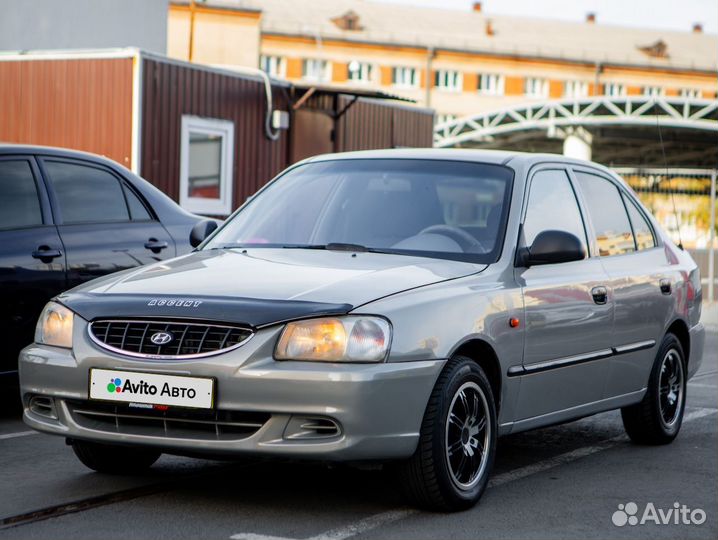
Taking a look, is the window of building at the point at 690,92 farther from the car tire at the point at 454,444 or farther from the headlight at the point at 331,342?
the headlight at the point at 331,342

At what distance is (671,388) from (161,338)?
373 cm

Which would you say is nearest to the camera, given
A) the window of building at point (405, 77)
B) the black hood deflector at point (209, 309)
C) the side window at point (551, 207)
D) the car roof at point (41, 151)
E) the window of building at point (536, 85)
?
the black hood deflector at point (209, 309)

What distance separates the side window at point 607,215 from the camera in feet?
23.2

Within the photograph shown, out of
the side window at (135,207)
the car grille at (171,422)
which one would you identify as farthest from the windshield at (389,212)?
the side window at (135,207)

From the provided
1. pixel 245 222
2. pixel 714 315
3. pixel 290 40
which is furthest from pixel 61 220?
pixel 290 40

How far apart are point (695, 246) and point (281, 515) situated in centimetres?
2083

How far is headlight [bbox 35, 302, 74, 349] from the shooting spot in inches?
210

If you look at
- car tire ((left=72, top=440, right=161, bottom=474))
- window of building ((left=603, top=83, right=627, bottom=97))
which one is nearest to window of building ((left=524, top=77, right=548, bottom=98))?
window of building ((left=603, top=83, right=627, bottom=97))

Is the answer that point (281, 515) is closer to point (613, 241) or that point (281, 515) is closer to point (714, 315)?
point (613, 241)

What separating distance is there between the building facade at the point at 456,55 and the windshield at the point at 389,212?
65935 mm

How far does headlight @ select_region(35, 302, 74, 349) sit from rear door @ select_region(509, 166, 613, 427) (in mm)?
1895

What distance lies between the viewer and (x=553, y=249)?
6.00 m

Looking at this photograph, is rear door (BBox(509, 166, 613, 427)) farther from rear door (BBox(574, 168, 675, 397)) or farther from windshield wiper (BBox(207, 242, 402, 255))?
windshield wiper (BBox(207, 242, 402, 255))

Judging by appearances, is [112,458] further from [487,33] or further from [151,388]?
[487,33]
